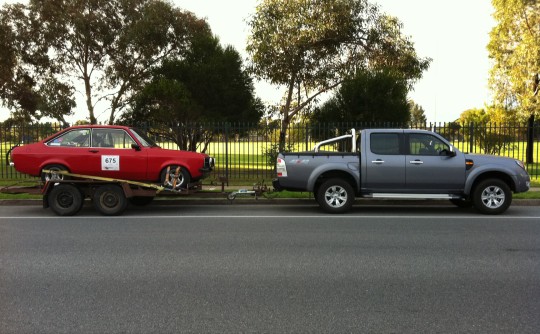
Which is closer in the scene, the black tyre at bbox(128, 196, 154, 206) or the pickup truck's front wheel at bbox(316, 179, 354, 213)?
the pickup truck's front wheel at bbox(316, 179, 354, 213)

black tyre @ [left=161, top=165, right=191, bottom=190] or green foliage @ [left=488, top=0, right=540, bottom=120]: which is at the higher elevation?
green foliage @ [left=488, top=0, right=540, bottom=120]

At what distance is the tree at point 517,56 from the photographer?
1169 inches

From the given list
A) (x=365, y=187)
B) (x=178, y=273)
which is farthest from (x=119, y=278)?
(x=365, y=187)

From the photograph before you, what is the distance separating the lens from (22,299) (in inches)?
193

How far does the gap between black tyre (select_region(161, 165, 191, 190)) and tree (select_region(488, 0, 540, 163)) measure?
2392 cm

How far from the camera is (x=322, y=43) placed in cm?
2112

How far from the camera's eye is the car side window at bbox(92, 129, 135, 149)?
11.3 m

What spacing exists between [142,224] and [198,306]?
17.1ft

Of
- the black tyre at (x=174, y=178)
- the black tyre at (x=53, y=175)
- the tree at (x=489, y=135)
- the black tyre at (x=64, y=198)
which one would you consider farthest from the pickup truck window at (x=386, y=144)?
the tree at (x=489, y=135)

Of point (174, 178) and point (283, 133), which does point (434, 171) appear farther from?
point (283, 133)

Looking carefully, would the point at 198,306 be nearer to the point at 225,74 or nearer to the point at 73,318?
the point at 73,318

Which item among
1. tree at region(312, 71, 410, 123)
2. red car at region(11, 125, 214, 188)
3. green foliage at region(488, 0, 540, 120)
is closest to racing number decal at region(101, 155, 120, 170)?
red car at region(11, 125, 214, 188)

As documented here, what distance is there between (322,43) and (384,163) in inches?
445

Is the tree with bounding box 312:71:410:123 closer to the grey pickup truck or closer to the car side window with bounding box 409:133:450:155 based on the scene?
the car side window with bounding box 409:133:450:155
